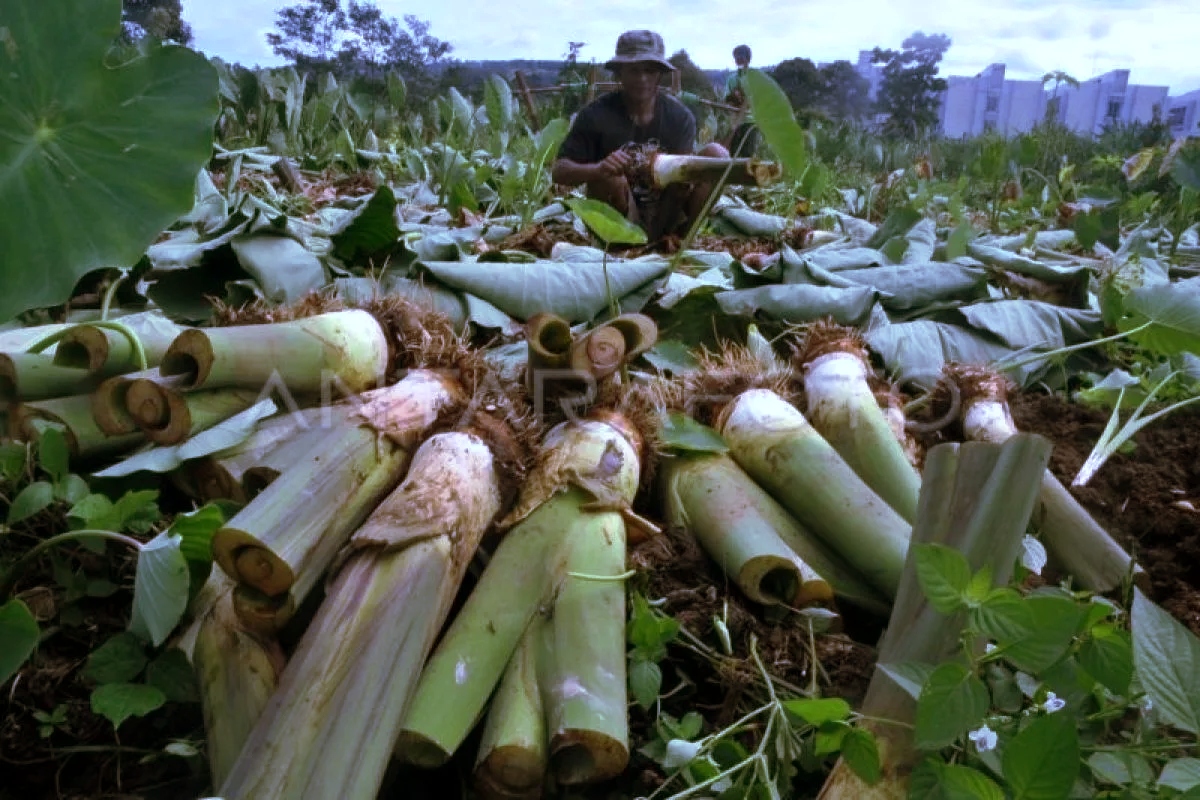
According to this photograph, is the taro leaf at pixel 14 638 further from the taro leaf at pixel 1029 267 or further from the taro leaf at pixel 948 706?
the taro leaf at pixel 1029 267

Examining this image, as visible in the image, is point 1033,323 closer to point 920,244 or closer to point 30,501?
point 920,244

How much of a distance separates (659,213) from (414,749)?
3130 mm

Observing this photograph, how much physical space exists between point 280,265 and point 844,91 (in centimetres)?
1303

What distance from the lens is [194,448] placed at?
1271 millimetres

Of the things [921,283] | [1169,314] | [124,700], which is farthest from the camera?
[921,283]

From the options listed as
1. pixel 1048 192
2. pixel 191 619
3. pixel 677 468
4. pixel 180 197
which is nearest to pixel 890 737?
pixel 677 468

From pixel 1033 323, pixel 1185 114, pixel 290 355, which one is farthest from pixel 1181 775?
pixel 1185 114

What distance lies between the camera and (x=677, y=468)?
1.45 m

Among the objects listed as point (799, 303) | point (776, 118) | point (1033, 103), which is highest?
point (776, 118)

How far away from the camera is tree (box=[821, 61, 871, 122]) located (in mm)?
13391

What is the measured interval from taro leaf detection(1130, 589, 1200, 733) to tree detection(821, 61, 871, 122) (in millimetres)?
13367

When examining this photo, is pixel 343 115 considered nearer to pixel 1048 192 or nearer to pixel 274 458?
pixel 1048 192

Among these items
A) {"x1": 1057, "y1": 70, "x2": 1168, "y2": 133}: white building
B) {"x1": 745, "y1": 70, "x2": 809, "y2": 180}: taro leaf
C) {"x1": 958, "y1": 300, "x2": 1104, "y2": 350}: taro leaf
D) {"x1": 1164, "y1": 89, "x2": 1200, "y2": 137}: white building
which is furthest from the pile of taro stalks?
{"x1": 1057, "y1": 70, "x2": 1168, "y2": 133}: white building

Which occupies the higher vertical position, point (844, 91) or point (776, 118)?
point (776, 118)
